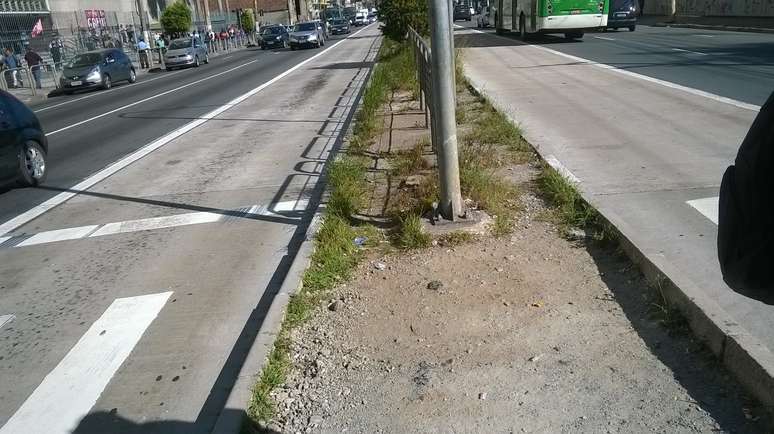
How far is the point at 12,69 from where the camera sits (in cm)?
2478

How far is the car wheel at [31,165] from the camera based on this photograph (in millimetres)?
9094

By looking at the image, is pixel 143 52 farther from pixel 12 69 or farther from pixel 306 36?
pixel 12 69

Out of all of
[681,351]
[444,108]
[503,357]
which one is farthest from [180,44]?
[681,351]

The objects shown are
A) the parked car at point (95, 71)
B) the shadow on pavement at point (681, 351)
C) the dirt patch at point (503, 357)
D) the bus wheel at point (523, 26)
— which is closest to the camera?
the shadow on pavement at point (681, 351)

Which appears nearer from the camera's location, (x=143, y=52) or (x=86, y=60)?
(x=86, y=60)

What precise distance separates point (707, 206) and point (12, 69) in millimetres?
26287

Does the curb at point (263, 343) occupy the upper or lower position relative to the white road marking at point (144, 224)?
upper

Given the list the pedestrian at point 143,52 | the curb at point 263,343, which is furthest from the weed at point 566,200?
the pedestrian at point 143,52

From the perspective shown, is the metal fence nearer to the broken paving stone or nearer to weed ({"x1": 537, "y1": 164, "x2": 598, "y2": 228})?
weed ({"x1": 537, "y1": 164, "x2": 598, "y2": 228})

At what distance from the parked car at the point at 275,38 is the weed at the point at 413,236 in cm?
4184

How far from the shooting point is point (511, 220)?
593 cm

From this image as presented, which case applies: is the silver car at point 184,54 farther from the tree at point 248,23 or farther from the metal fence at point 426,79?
the tree at point 248,23

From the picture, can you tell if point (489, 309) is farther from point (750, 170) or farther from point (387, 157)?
point (387, 157)

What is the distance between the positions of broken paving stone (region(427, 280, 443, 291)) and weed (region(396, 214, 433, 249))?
2.30 feet
